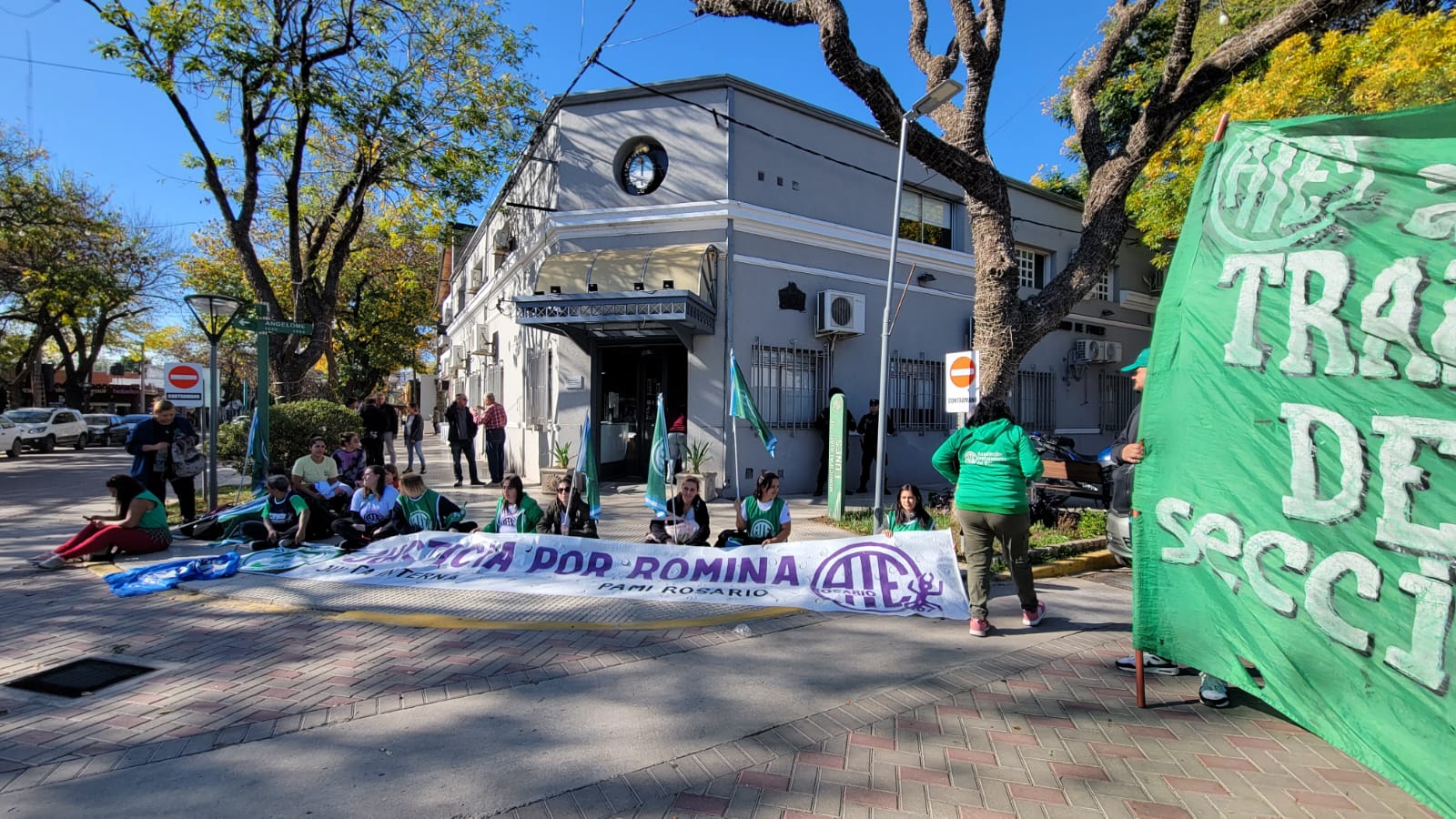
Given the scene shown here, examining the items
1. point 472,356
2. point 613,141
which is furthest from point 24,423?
point 613,141

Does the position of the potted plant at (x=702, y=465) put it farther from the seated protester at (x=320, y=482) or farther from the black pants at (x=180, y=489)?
the black pants at (x=180, y=489)

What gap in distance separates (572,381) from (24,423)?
2297cm

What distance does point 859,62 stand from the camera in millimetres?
6934

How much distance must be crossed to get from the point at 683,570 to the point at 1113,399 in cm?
1673

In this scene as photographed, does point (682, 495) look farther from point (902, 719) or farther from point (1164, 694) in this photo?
point (1164, 694)

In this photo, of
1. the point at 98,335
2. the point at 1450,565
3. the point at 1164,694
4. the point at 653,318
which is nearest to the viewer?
the point at 1450,565

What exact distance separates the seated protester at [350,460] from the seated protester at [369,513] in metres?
2.17

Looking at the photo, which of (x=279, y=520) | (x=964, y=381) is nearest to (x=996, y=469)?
(x=964, y=381)

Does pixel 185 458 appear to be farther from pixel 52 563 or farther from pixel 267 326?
pixel 267 326

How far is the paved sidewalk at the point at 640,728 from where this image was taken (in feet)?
9.39

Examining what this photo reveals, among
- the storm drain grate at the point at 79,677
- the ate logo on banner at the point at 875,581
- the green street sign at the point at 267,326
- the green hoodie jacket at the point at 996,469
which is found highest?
the green street sign at the point at 267,326

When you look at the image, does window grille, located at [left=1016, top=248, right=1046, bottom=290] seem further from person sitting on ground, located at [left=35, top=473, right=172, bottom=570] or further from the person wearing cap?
person sitting on ground, located at [left=35, top=473, right=172, bottom=570]

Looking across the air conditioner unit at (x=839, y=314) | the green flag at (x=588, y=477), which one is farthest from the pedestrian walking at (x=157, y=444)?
the air conditioner unit at (x=839, y=314)

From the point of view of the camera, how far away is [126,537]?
718cm
